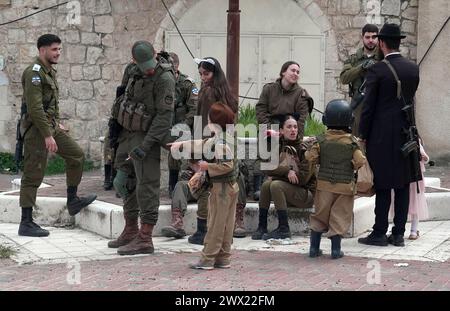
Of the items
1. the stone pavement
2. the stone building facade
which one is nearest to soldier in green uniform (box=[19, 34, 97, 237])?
the stone pavement

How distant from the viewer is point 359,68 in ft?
28.7

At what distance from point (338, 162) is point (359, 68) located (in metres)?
1.66

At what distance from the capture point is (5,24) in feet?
45.7

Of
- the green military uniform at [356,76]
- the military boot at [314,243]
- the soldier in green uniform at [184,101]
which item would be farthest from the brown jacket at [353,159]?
the soldier in green uniform at [184,101]

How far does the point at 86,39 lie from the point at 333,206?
7507 millimetres

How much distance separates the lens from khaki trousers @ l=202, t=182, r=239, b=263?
6934 mm

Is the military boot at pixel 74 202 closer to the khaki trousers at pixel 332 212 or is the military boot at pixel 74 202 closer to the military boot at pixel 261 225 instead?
the military boot at pixel 261 225

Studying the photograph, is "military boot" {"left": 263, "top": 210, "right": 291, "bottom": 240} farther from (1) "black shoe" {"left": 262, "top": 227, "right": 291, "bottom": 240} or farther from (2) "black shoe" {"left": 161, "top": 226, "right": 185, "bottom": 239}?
(2) "black shoe" {"left": 161, "top": 226, "right": 185, "bottom": 239}

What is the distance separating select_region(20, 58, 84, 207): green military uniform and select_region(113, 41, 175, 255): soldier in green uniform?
978 mm

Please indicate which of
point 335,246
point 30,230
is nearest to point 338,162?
point 335,246

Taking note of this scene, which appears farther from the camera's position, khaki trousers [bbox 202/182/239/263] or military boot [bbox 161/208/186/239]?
military boot [bbox 161/208/186/239]

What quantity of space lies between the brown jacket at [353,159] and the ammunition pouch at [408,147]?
1.79ft

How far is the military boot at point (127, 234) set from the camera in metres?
7.95

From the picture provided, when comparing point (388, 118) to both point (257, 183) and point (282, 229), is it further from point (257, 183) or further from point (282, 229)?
point (257, 183)
